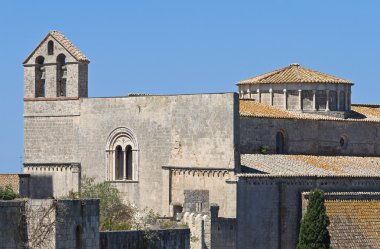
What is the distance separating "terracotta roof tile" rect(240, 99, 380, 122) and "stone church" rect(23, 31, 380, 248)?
103mm

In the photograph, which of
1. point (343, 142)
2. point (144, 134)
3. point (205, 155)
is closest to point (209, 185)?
point (205, 155)

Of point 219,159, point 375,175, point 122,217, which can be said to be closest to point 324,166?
point 375,175

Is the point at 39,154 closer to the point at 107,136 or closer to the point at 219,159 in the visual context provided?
the point at 107,136

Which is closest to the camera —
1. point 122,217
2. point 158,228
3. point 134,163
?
point 158,228

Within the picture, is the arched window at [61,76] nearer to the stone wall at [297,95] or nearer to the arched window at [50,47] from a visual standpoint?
the arched window at [50,47]

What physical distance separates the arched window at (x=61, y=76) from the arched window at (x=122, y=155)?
2.71 meters

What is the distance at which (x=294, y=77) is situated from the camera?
47.8 m

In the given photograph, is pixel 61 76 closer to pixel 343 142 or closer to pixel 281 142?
pixel 281 142

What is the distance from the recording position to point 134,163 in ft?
137

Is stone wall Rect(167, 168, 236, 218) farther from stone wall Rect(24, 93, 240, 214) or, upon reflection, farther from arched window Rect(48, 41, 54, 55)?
arched window Rect(48, 41, 54, 55)

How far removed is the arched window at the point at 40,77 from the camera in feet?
143

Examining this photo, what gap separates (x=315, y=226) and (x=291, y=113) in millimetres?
7806

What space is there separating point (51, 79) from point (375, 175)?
11823 mm

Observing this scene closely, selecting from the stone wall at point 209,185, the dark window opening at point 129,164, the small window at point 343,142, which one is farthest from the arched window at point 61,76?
the small window at point 343,142
